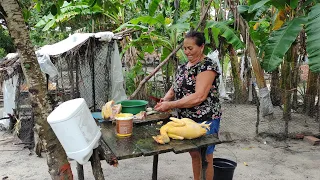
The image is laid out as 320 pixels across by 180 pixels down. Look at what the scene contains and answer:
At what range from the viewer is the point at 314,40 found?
9.57 feet

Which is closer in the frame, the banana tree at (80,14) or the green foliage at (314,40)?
the green foliage at (314,40)

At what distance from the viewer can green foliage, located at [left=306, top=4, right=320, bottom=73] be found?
2809mm

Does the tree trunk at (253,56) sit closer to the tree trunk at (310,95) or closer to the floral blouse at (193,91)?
the tree trunk at (310,95)

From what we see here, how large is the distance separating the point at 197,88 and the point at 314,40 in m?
1.30

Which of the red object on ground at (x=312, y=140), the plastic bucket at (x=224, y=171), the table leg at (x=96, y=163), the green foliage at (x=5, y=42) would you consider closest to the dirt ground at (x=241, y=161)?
the red object on ground at (x=312, y=140)

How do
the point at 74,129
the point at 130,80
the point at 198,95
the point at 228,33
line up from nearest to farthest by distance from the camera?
the point at 74,129, the point at 198,95, the point at 228,33, the point at 130,80

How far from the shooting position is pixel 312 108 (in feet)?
23.0

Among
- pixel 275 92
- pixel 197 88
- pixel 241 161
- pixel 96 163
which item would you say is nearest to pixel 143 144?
pixel 96 163

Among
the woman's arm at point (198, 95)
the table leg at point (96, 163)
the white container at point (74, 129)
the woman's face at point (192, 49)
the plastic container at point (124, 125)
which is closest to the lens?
the white container at point (74, 129)

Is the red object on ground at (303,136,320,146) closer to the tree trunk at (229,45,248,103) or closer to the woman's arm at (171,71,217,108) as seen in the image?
the tree trunk at (229,45,248,103)

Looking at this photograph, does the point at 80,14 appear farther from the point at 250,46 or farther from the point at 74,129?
the point at 74,129

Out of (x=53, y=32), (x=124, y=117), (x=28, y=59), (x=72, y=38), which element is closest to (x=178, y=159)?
(x=124, y=117)

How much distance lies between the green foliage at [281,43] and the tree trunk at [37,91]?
2725mm

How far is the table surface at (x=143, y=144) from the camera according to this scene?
213cm
